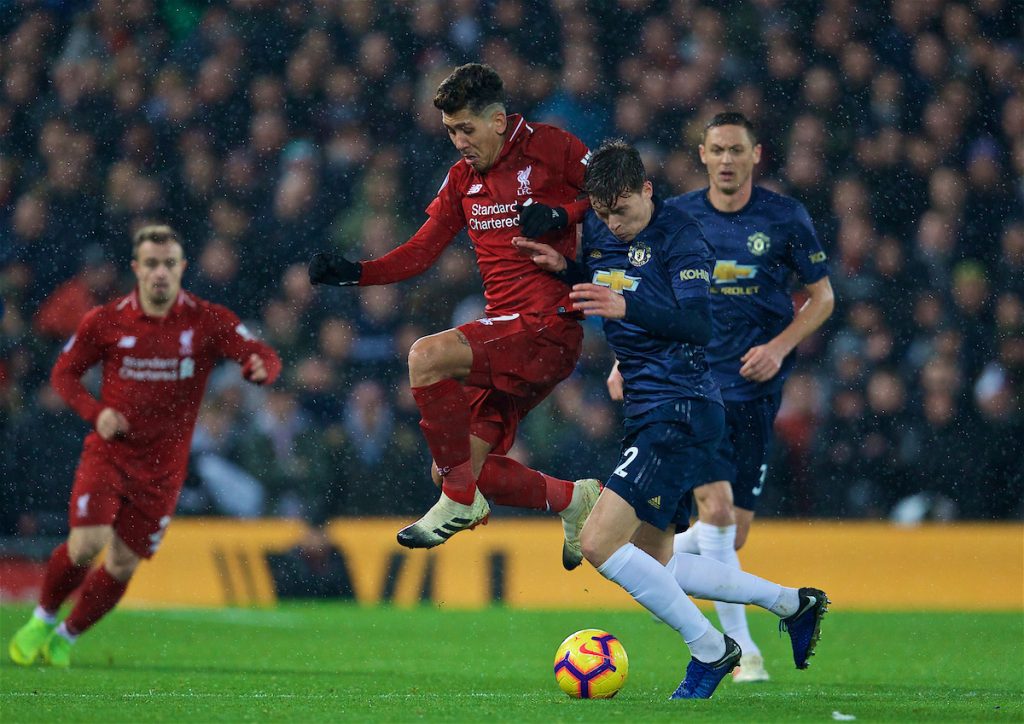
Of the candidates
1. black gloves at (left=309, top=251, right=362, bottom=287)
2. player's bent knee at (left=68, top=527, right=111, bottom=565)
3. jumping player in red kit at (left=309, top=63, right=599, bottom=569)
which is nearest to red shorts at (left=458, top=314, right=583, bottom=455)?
jumping player in red kit at (left=309, top=63, right=599, bottom=569)

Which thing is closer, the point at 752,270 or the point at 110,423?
the point at 752,270

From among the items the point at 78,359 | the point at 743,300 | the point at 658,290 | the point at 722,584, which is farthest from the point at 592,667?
the point at 78,359

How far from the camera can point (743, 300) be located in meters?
7.53

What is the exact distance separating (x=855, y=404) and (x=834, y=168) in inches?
92.5

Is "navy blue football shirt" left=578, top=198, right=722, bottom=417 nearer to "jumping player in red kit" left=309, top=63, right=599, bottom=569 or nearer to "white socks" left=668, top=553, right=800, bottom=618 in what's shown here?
"jumping player in red kit" left=309, top=63, right=599, bottom=569

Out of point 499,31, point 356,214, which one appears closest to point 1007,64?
point 499,31

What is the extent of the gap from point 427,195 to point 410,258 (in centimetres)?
648

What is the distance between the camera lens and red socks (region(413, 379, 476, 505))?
243 inches

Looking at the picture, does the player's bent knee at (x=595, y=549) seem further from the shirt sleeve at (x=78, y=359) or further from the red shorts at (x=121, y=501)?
the shirt sleeve at (x=78, y=359)

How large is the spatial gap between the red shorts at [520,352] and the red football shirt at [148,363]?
262 centimetres

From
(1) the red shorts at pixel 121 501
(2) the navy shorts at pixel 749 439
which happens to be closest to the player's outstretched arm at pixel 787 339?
(2) the navy shorts at pixel 749 439

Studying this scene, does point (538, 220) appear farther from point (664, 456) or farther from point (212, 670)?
point (212, 670)

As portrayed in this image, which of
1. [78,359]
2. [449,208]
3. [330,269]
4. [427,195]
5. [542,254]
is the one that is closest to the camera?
[542,254]

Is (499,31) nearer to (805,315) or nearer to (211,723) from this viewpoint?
(805,315)
